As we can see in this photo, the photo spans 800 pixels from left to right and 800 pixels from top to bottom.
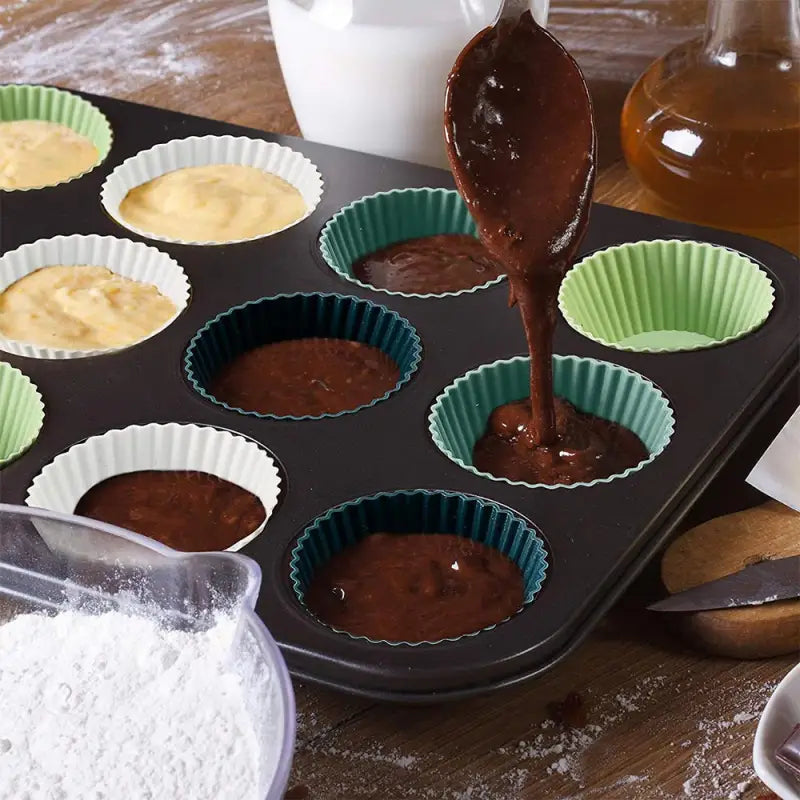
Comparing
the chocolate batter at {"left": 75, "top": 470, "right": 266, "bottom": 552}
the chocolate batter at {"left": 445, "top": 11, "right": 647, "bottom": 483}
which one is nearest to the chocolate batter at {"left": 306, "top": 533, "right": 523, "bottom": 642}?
the chocolate batter at {"left": 75, "top": 470, "right": 266, "bottom": 552}

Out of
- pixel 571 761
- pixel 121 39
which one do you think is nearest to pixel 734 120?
pixel 571 761

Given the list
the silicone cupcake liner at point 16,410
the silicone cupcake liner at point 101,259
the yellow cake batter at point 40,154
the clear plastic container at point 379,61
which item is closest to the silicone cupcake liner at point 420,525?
the silicone cupcake liner at point 16,410

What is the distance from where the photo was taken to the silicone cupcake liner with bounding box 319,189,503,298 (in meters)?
2.04

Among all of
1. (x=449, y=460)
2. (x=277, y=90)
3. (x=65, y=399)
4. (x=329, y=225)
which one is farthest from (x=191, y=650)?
(x=277, y=90)

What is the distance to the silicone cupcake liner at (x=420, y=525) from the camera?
1.46 metres

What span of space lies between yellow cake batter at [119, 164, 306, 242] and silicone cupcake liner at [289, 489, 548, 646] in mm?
670

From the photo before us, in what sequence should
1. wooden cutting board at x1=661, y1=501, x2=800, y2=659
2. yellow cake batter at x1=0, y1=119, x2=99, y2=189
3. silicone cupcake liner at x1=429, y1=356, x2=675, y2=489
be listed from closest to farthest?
wooden cutting board at x1=661, y1=501, x2=800, y2=659 → silicone cupcake liner at x1=429, y1=356, x2=675, y2=489 → yellow cake batter at x1=0, y1=119, x2=99, y2=189

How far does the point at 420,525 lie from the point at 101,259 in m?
0.77

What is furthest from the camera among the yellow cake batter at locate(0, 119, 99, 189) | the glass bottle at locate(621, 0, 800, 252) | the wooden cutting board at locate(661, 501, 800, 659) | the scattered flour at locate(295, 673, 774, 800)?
the yellow cake batter at locate(0, 119, 99, 189)

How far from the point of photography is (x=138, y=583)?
128 centimetres

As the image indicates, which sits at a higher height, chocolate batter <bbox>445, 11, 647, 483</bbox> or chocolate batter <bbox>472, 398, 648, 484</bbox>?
chocolate batter <bbox>445, 11, 647, 483</bbox>

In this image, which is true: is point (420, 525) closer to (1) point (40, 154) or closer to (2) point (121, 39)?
(1) point (40, 154)

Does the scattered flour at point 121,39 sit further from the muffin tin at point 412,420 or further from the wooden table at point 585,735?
the wooden table at point 585,735

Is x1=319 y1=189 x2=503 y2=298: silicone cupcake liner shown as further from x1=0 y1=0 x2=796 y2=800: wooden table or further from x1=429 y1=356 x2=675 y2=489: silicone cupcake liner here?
x1=0 y1=0 x2=796 y2=800: wooden table
